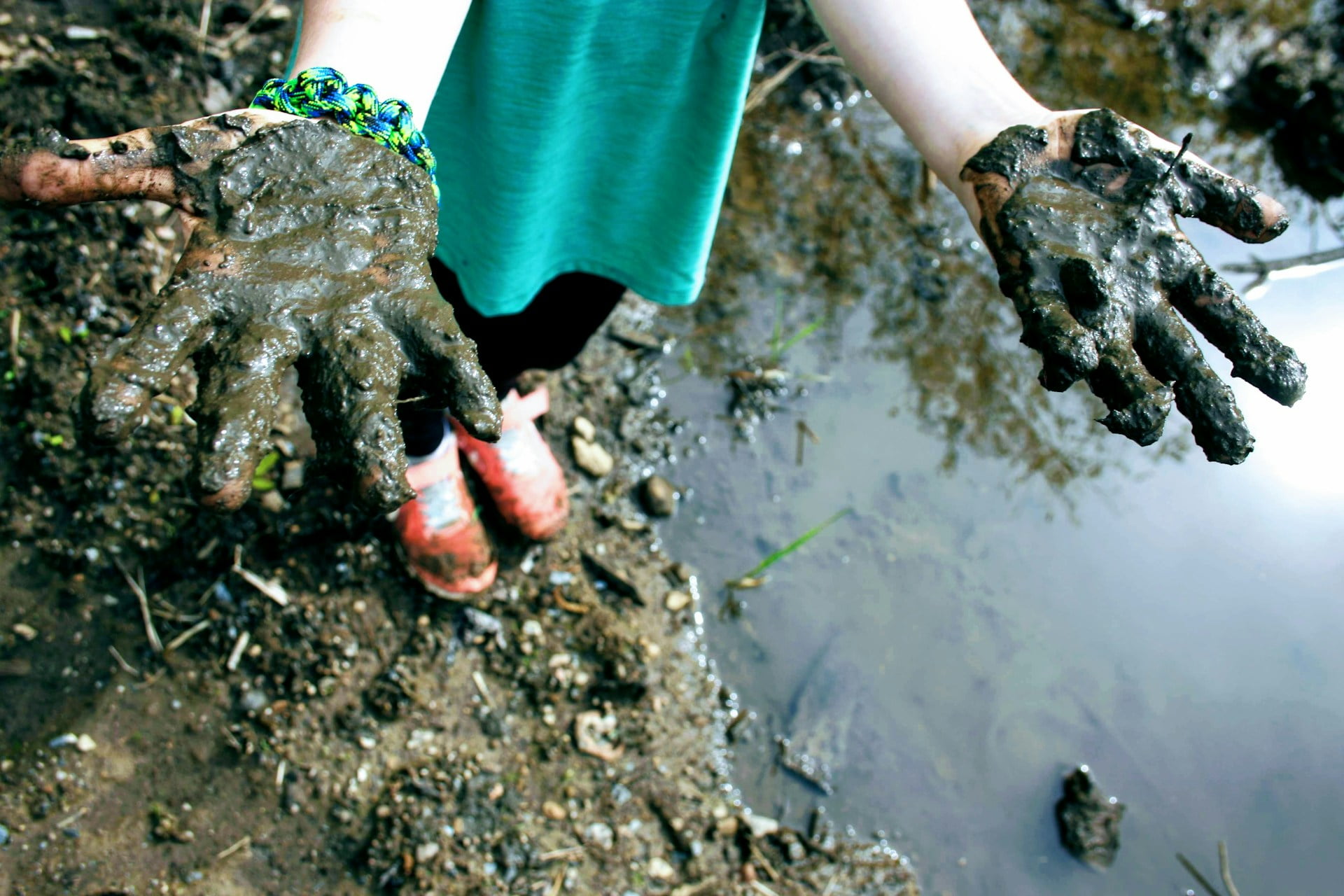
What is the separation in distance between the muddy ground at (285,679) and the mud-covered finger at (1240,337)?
156 centimetres

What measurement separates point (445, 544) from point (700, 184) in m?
1.16

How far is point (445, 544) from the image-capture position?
227cm

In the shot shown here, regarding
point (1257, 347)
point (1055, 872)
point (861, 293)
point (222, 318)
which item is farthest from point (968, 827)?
point (222, 318)

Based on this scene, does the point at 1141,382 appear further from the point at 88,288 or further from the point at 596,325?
the point at 88,288

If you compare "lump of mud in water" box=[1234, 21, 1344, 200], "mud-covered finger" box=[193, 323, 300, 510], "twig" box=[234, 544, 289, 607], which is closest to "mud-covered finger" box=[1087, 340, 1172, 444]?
"mud-covered finger" box=[193, 323, 300, 510]

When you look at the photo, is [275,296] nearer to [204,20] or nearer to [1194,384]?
[1194,384]

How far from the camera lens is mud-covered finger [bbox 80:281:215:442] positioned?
979 millimetres

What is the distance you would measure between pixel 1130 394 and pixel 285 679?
6.58ft

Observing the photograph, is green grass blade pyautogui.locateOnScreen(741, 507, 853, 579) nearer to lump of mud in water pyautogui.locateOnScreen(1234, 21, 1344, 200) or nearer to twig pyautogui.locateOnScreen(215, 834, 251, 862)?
twig pyautogui.locateOnScreen(215, 834, 251, 862)

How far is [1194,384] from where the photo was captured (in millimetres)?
1277

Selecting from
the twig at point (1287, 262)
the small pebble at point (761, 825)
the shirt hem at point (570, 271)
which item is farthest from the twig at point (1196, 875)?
the twig at point (1287, 262)

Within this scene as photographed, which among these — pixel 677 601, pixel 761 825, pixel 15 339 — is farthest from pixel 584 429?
pixel 15 339

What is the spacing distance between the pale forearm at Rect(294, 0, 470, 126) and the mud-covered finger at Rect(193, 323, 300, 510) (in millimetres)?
396

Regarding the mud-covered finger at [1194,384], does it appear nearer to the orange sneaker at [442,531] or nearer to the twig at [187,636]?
the orange sneaker at [442,531]
